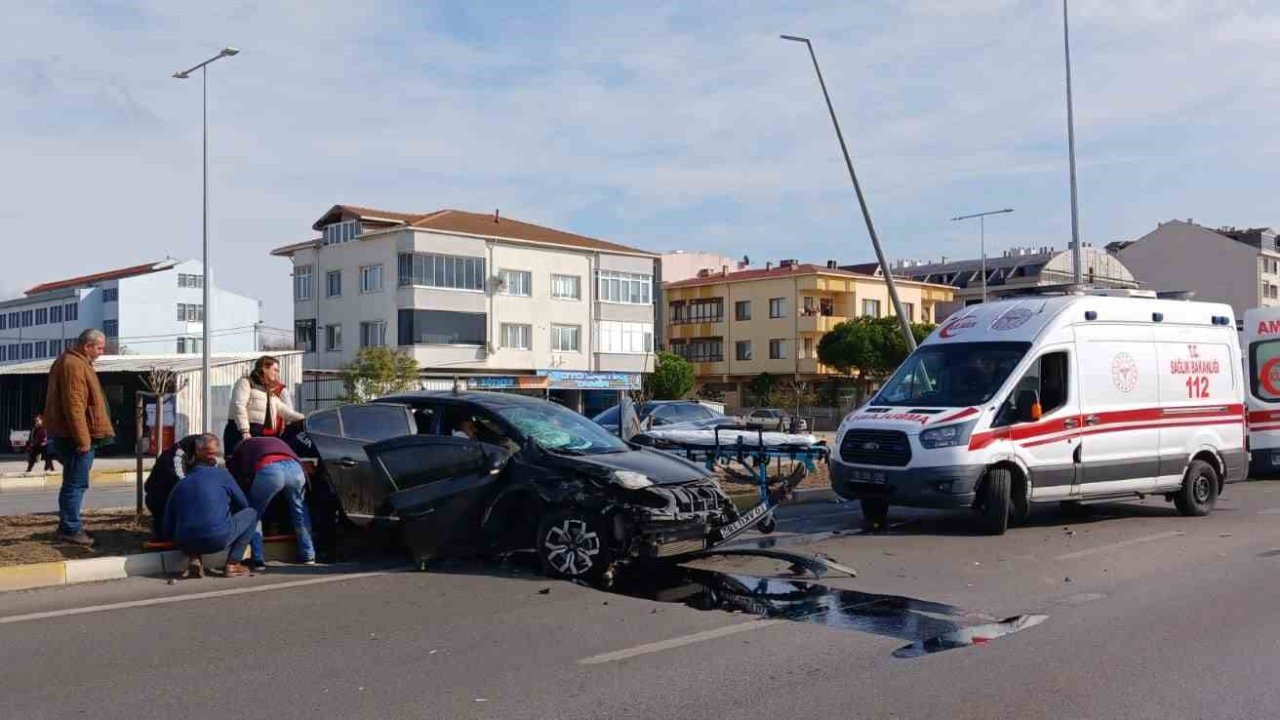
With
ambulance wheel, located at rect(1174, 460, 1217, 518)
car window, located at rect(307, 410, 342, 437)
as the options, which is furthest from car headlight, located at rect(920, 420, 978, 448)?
car window, located at rect(307, 410, 342, 437)

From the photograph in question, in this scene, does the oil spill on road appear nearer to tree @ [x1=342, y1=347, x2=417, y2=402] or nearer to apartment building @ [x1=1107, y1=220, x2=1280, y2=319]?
tree @ [x1=342, y1=347, x2=417, y2=402]

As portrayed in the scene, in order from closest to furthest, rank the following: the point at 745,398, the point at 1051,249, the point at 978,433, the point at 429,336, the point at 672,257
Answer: the point at 978,433 → the point at 429,336 → the point at 745,398 → the point at 672,257 → the point at 1051,249

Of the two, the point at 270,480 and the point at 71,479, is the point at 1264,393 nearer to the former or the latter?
the point at 270,480

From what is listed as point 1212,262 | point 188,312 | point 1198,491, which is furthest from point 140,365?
point 1212,262

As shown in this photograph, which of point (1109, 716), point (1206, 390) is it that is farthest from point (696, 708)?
Answer: point (1206, 390)

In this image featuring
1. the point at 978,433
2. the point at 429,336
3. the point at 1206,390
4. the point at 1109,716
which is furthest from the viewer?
the point at 429,336

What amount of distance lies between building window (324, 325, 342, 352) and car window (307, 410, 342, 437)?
4866 cm

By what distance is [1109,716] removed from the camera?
5.65 m

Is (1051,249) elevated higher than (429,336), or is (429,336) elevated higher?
(1051,249)

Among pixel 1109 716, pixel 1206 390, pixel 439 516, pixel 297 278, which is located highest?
pixel 297 278

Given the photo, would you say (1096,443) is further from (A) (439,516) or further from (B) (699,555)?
(A) (439,516)

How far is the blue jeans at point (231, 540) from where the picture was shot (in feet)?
30.2

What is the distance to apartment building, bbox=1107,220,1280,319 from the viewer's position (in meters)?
83.7

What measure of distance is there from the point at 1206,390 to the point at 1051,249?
291 feet
